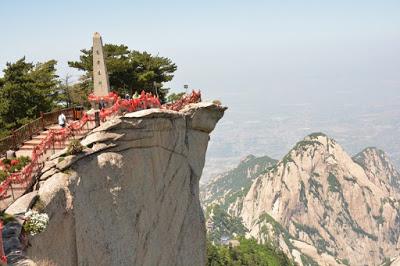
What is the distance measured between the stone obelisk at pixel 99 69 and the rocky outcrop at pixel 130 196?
5.24 meters

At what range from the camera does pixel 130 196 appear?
2792 cm

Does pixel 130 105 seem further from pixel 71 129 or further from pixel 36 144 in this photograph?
pixel 36 144

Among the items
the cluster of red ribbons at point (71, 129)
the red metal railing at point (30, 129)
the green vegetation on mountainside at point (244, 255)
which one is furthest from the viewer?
the green vegetation on mountainside at point (244, 255)

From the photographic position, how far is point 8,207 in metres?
21.4

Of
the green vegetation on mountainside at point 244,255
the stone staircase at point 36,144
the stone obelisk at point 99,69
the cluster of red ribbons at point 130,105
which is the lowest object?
the green vegetation on mountainside at point 244,255

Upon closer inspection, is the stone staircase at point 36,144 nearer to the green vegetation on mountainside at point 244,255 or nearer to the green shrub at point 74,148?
the green shrub at point 74,148

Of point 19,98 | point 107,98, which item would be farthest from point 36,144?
point 19,98

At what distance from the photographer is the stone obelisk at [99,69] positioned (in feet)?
111

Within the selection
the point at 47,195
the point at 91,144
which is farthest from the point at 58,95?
A: the point at 47,195

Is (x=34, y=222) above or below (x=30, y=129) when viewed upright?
below

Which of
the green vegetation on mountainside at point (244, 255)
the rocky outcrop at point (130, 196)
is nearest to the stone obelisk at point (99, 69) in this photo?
the rocky outcrop at point (130, 196)

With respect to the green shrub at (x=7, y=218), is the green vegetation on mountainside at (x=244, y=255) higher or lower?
lower

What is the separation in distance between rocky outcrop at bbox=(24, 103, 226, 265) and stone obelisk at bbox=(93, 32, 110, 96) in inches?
206

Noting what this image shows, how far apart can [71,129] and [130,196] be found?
4.66 metres
